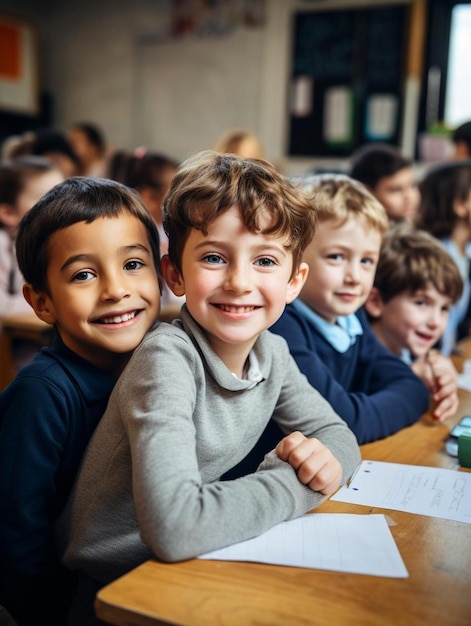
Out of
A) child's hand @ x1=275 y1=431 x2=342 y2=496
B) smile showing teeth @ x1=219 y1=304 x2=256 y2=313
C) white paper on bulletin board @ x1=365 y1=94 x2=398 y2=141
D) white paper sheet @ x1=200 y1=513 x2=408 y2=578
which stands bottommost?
white paper sheet @ x1=200 y1=513 x2=408 y2=578

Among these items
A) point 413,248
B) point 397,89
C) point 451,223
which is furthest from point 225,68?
point 413,248

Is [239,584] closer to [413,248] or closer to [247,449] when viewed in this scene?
[247,449]

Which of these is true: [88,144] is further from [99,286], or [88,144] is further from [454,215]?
[99,286]

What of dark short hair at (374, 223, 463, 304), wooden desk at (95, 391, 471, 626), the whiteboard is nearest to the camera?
wooden desk at (95, 391, 471, 626)

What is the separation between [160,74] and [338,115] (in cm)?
204

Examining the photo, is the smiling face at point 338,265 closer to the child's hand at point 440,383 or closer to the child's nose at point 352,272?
the child's nose at point 352,272

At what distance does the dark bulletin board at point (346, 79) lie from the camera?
229 inches

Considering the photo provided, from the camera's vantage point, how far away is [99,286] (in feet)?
3.89

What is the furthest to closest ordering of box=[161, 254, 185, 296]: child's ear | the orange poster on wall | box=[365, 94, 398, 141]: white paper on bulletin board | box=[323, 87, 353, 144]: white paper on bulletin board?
the orange poster on wall, box=[323, 87, 353, 144]: white paper on bulletin board, box=[365, 94, 398, 141]: white paper on bulletin board, box=[161, 254, 185, 296]: child's ear

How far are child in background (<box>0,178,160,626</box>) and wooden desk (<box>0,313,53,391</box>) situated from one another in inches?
57.2

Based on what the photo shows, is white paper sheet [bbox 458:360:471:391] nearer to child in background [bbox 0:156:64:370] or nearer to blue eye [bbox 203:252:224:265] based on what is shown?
blue eye [bbox 203:252:224:265]

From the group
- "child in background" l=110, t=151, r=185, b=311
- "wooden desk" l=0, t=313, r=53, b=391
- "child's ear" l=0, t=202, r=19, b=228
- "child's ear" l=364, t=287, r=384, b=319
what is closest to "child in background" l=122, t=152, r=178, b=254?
"child in background" l=110, t=151, r=185, b=311

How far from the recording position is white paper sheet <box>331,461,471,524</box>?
1.08m

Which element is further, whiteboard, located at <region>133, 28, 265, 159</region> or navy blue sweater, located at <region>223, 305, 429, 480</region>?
whiteboard, located at <region>133, 28, 265, 159</region>
